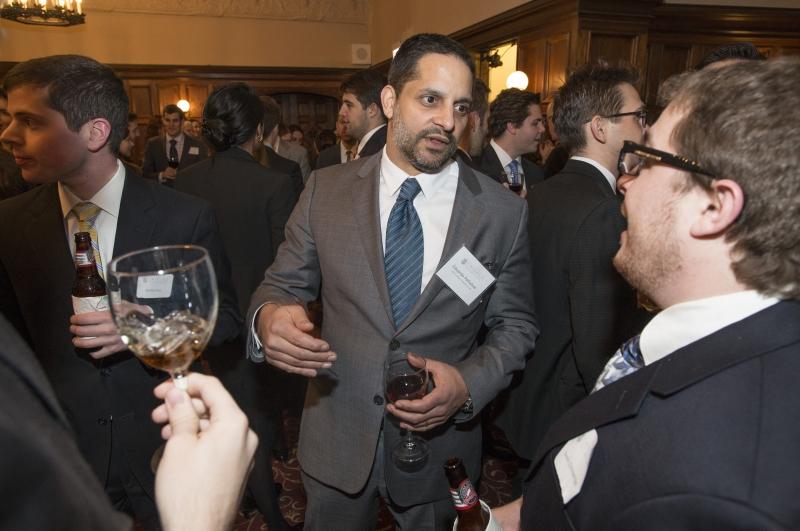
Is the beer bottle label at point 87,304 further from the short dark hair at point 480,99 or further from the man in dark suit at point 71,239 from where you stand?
the short dark hair at point 480,99

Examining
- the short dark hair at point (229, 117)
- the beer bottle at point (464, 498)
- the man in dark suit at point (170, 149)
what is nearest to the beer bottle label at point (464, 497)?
the beer bottle at point (464, 498)

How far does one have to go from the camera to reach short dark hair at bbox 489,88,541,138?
409 cm

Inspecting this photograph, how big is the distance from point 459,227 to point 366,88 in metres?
3.09

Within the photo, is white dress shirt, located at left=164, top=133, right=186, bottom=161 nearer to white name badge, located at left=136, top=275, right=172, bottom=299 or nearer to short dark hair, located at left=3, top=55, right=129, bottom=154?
short dark hair, located at left=3, top=55, right=129, bottom=154

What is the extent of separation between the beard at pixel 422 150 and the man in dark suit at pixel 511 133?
7.54 feet

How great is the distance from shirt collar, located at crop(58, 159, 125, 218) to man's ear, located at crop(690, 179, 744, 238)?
1.76 m

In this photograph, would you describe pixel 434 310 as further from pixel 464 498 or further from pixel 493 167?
pixel 493 167

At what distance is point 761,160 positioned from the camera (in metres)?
0.88

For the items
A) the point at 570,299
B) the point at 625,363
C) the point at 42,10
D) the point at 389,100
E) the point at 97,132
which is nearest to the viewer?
the point at 625,363

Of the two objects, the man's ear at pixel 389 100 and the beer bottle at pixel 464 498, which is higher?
the man's ear at pixel 389 100

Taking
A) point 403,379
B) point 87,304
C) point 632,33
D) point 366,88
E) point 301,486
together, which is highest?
point 632,33

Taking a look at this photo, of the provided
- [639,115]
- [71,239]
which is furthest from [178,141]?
[639,115]

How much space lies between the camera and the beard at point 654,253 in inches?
39.8

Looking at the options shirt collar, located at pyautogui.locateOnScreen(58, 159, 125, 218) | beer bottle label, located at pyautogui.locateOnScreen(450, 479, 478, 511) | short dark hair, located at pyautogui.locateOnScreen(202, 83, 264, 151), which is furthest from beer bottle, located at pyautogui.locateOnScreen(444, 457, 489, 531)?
short dark hair, located at pyautogui.locateOnScreen(202, 83, 264, 151)
